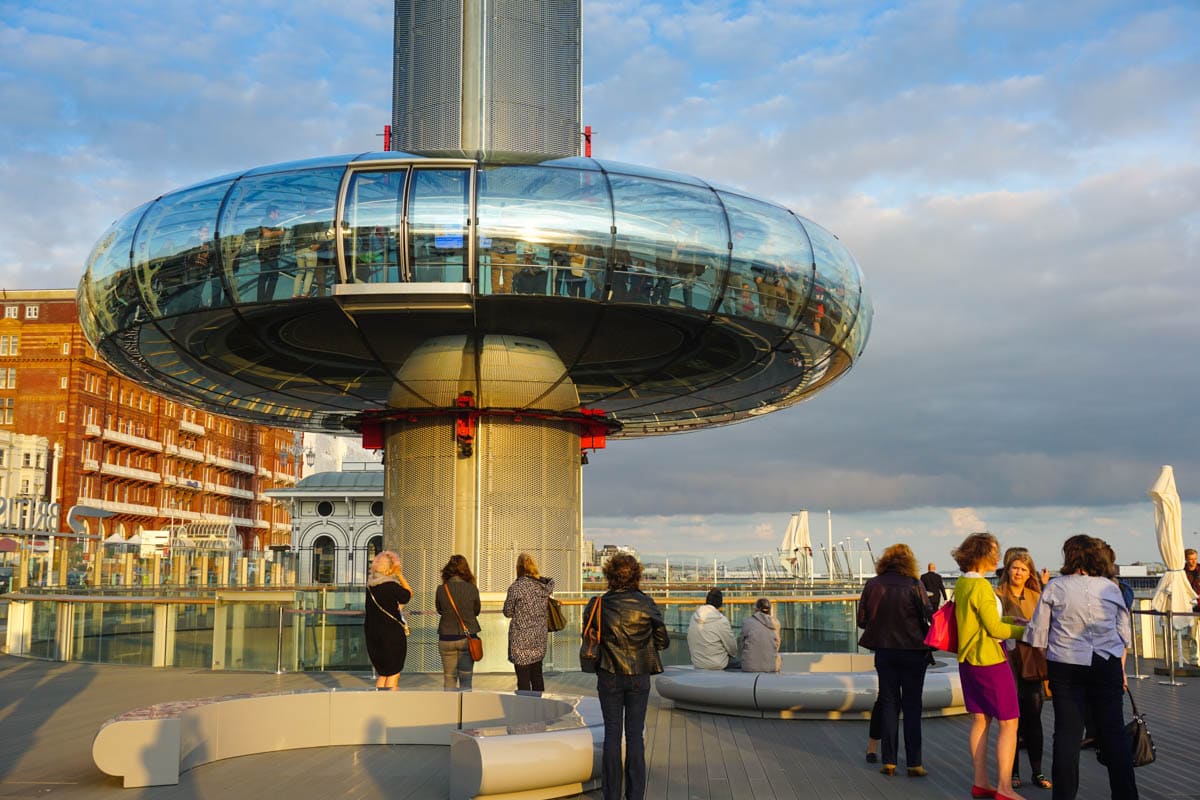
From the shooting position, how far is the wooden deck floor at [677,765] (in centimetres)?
797

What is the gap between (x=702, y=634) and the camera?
12648mm

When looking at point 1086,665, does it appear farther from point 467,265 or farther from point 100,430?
point 100,430

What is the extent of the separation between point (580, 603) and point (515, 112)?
283 inches

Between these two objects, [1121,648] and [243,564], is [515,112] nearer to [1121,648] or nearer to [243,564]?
[1121,648]

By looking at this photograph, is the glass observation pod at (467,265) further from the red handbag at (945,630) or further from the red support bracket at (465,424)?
the red handbag at (945,630)

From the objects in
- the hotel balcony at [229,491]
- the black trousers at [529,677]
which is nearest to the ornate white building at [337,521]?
the hotel balcony at [229,491]

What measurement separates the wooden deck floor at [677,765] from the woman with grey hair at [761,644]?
875 mm

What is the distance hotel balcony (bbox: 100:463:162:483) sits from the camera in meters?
86.2

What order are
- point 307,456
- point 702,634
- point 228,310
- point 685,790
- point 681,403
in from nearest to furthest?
1. point 685,790
2. point 702,634
3. point 228,310
4. point 681,403
5. point 307,456

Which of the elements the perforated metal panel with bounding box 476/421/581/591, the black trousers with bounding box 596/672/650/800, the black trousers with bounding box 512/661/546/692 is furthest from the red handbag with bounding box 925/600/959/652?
the perforated metal panel with bounding box 476/421/581/591

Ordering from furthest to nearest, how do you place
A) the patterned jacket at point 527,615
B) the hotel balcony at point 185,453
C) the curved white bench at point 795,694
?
the hotel balcony at point 185,453
the curved white bench at point 795,694
the patterned jacket at point 527,615

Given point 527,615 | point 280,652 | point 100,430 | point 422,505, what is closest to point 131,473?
point 100,430

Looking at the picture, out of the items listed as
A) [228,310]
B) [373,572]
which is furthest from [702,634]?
[228,310]

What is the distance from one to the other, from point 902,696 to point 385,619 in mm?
4765
